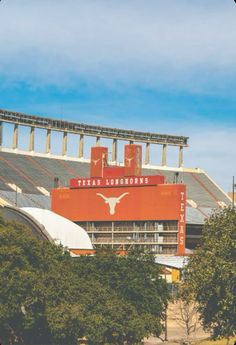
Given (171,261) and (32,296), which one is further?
(171,261)

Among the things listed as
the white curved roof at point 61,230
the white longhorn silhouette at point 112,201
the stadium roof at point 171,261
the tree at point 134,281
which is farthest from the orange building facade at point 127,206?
the tree at point 134,281

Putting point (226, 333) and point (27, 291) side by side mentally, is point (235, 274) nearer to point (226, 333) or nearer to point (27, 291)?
point (226, 333)

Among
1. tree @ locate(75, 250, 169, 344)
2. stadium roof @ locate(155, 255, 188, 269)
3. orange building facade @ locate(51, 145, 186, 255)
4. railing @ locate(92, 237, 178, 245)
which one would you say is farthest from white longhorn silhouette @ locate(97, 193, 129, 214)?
tree @ locate(75, 250, 169, 344)

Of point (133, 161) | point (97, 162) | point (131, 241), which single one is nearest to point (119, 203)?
point (133, 161)

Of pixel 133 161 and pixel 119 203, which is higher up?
pixel 133 161

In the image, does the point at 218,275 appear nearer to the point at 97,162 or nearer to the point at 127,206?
the point at 127,206

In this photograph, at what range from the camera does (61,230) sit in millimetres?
133500

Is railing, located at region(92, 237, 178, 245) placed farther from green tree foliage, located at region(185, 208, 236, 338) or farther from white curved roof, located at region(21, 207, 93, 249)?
green tree foliage, located at region(185, 208, 236, 338)

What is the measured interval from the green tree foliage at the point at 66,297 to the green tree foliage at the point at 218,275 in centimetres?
712

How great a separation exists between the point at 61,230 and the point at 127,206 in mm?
30563

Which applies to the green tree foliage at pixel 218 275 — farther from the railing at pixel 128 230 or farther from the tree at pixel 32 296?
the railing at pixel 128 230

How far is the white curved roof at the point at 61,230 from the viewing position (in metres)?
131

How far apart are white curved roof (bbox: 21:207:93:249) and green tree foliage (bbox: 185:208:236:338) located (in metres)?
58.2

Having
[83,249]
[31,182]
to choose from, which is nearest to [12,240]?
[83,249]
